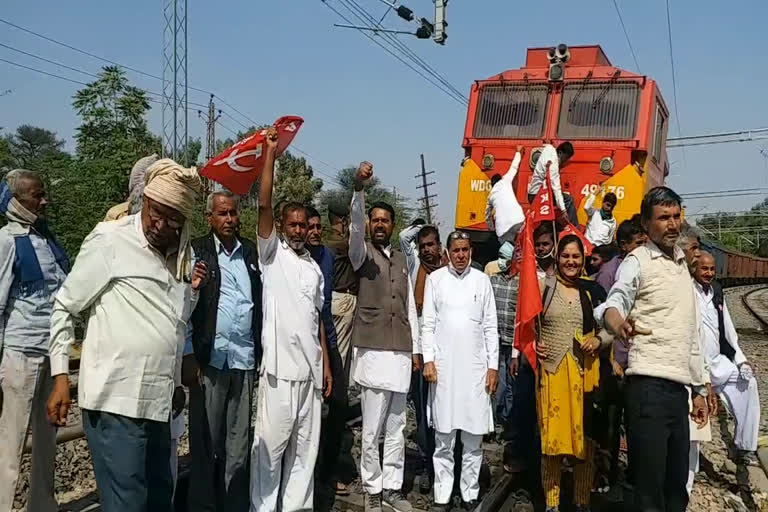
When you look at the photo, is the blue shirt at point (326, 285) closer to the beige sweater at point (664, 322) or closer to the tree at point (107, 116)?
the beige sweater at point (664, 322)

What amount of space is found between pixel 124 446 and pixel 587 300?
10.1 ft

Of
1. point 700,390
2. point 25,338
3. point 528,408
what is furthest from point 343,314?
point 700,390

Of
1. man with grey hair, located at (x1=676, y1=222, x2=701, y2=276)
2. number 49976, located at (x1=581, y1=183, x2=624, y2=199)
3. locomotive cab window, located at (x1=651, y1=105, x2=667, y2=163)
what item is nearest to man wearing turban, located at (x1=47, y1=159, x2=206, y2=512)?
man with grey hair, located at (x1=676, y1=222, x2=701, y2=276)

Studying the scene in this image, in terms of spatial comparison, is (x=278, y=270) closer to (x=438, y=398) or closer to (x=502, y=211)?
(x=438, y=398)

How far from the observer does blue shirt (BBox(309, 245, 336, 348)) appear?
14.3ft

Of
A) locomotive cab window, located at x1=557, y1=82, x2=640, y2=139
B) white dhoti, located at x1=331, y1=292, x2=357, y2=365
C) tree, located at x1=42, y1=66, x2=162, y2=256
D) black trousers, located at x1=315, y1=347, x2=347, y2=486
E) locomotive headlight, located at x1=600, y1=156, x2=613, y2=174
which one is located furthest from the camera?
tree, located at x1=42, y1=66, x2=162, y2=256

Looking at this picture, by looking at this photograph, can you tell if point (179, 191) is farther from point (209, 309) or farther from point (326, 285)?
point (326, 285)

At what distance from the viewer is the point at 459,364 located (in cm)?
453

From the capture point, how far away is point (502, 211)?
6633 millimetres

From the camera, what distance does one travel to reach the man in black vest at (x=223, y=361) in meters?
3.75

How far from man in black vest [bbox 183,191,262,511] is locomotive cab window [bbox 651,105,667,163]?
22.4ft

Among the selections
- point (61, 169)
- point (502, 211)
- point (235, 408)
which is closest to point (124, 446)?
point (235, 408)

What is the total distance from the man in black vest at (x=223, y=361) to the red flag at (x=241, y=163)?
10.1 inches

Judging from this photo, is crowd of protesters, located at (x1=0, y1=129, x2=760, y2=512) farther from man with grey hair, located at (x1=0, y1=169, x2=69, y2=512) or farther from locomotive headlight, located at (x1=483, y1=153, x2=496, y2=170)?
locomotive headlight, located at (x1=483, y1=153, x2=496, y2=170)
